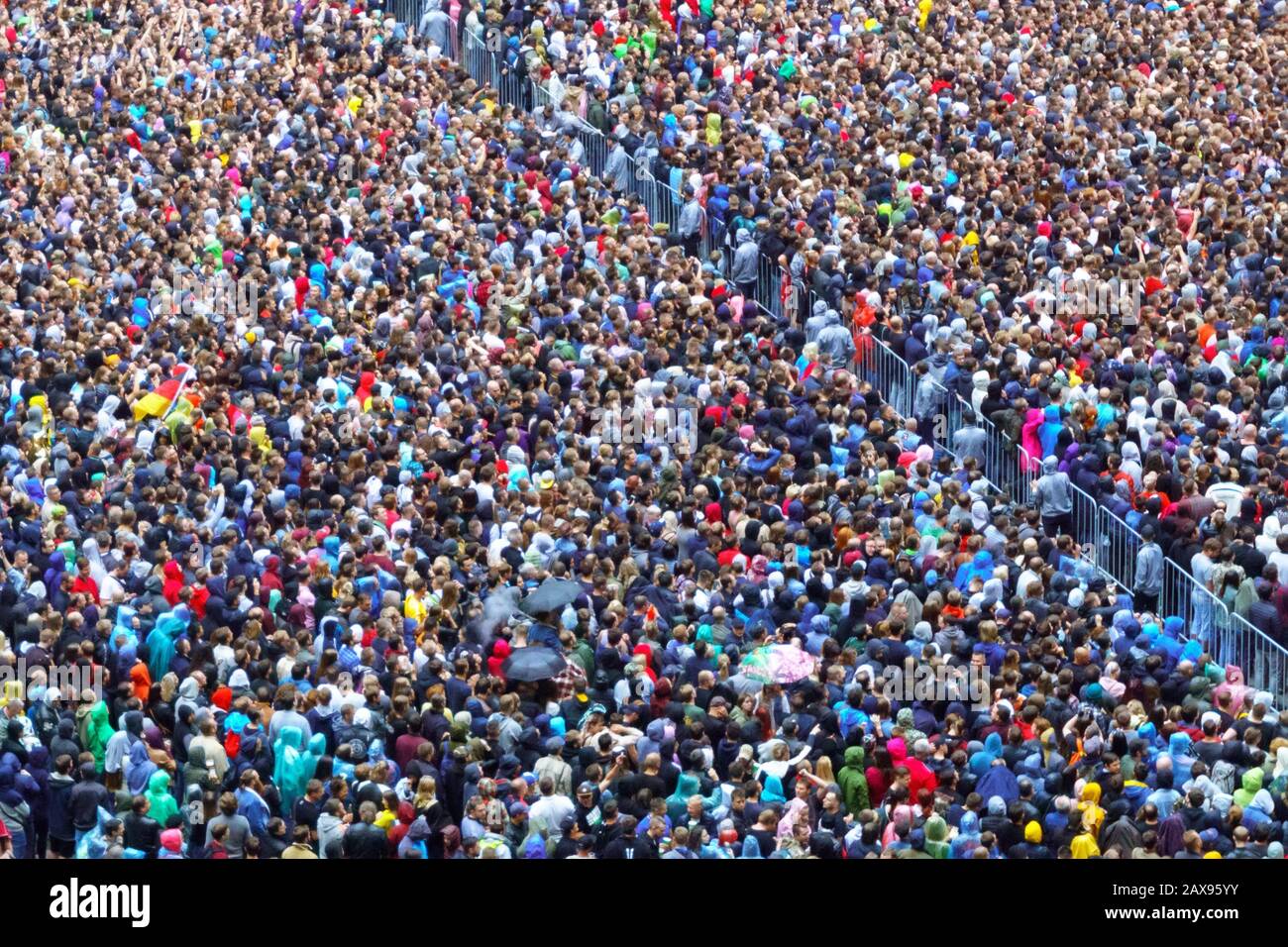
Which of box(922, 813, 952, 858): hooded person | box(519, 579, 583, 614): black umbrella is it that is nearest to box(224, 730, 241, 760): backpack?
box(519, 579, 583, 614): black umbrella

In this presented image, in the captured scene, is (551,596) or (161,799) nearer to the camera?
(161,799)

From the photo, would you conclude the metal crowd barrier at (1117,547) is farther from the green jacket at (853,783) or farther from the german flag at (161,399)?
the german flag at (161,399)

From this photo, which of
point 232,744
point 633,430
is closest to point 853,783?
point 232,744

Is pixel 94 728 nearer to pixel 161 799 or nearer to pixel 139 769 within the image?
pixel 139 769

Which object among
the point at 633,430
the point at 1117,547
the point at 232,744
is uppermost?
the point at 633,430

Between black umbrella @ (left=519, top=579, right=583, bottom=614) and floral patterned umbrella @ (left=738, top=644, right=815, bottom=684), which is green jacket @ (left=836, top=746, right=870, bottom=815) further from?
black umbrella @ (left=519, top=579, right=583, bottom=614)

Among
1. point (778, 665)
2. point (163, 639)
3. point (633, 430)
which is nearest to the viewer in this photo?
point (778, 665)

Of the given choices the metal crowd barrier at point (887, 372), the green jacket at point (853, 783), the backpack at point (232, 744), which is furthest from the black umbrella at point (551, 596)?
the metal crowd barrier at point (887, 372)
